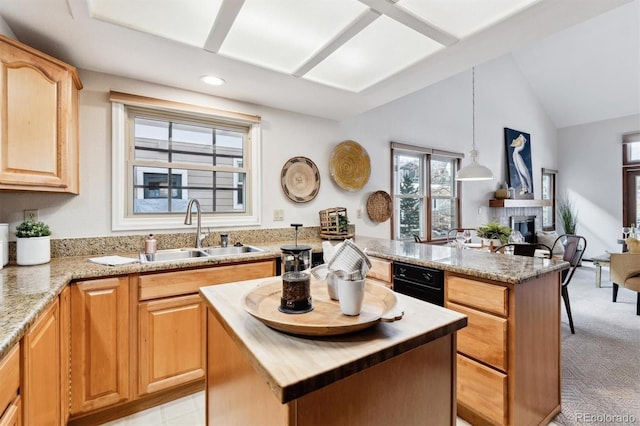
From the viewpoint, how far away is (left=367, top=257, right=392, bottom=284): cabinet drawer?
220cm

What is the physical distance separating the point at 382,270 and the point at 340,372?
1.63m

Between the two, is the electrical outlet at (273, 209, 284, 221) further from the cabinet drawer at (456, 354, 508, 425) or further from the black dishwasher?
the cabinet drawer at (456, 354, 508, 425)

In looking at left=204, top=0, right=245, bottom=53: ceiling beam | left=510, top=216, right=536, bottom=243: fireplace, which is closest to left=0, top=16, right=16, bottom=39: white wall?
left=204, top=0, right=245, bottom=53: ceiling beam

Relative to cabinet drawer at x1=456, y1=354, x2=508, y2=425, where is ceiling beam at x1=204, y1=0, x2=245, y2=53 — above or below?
above

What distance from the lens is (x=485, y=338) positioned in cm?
162

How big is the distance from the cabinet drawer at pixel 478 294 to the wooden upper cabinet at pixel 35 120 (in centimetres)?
237

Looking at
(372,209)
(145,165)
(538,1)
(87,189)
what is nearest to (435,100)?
(372,209)

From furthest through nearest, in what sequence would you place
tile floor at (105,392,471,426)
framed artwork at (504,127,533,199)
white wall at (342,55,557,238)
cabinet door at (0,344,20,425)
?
framed artwork at (504,127,533,199) < white wall at (342,55,557,238) < tile floor at (105,392,471,426) < cabinet door at (0,344,20,425)

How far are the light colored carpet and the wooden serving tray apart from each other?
165 centimetres

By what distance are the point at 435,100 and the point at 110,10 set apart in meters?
3.94

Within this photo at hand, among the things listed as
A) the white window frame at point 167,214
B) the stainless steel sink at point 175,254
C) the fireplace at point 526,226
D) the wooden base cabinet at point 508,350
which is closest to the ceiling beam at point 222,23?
the white window frame at point 167,214

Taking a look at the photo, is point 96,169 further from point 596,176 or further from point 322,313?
point 596,176

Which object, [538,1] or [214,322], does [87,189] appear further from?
[538,1]

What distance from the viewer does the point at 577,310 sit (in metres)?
3.56
